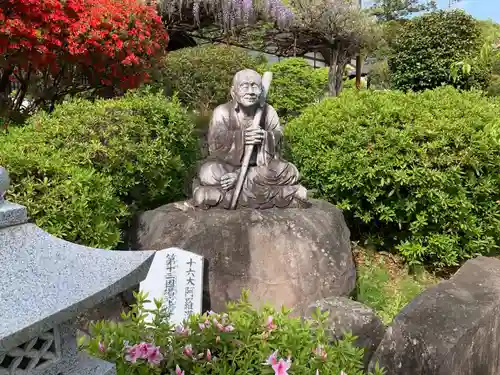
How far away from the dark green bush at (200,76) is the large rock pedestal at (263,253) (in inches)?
318

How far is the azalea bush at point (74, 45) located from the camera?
6461 mm

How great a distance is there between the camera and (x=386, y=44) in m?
20.1

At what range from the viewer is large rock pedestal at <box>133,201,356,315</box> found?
14.9 ft

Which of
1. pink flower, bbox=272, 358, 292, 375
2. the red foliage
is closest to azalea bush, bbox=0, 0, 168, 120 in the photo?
the red foliage

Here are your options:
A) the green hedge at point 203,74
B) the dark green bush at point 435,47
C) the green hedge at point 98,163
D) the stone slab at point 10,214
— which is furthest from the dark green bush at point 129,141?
the dark green bush at point 435,47

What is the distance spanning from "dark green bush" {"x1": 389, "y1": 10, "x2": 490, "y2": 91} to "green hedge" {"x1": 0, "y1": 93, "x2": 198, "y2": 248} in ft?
32.6

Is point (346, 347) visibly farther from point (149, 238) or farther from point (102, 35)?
point (102, 35)

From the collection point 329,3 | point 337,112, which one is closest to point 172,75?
point 329,3

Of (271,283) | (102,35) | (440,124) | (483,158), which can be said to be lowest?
(271,283)

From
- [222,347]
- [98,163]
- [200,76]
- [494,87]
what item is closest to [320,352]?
[222,347]

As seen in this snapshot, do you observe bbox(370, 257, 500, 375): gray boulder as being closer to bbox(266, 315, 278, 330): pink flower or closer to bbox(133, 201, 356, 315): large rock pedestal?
bbox(266, 315, 278, 330): pink flower

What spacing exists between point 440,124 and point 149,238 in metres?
3.38

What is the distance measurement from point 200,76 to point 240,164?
7.87m

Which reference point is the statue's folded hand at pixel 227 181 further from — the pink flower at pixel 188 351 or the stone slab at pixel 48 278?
the stone slab at pixel 48 278
